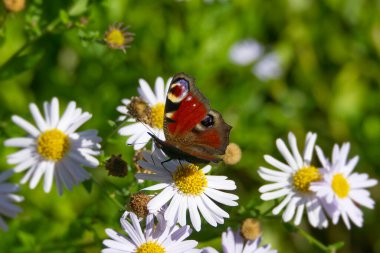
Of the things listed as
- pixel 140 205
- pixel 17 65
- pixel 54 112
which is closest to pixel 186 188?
pixel 140 205

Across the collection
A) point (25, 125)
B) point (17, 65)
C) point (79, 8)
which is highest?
point (79, 8)

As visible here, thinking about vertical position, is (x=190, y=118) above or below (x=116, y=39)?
below

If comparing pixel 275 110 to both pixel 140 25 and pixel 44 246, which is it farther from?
pixel 44 246

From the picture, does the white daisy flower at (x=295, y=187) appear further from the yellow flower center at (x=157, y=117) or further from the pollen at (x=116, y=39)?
the pollen at (x=116, y=39)

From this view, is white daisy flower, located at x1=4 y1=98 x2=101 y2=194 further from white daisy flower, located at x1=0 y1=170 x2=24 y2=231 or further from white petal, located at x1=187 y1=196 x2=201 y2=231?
white petal, located at x1=187 y1=196 x2=201 y2=231

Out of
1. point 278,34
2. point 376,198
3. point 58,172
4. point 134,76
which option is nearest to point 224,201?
point 58,172

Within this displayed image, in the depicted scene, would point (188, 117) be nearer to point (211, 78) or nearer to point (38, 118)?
point (38, 118)
